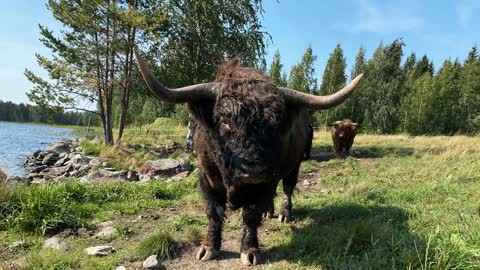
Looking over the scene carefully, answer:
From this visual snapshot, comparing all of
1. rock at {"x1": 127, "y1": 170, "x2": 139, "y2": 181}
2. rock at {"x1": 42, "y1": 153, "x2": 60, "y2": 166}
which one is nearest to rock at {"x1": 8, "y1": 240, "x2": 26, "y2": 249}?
rock at {"x1": 127, "y1": 170, "x2": 139, "y2": 181}

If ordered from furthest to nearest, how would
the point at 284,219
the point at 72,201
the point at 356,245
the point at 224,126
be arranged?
the point at 72,201, the point at 284,219, the point at 356,245, the point at 224,126

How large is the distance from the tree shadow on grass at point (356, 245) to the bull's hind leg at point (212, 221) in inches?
25.6

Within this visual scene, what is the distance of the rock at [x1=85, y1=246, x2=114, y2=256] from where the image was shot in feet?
13.3

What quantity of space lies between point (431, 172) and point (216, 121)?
6731 mm

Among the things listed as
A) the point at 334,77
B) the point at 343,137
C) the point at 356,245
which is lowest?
the point at 356,245

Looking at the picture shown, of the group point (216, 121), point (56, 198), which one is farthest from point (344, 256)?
point (56, 198)

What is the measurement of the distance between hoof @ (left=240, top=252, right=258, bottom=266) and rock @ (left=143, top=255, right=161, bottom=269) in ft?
2.93

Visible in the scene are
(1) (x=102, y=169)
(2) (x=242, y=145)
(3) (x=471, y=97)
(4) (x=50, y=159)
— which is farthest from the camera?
(3) (x=471, y=97)

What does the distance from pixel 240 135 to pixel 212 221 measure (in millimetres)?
1364

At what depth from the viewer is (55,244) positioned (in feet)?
14.2

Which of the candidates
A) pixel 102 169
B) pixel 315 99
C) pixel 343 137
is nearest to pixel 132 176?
pixel 102 169

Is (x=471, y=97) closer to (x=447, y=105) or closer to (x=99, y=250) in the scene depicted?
(x=447, y=105)

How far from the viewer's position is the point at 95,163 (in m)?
12.3

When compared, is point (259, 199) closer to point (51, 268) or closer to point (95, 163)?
point (51, 268)
